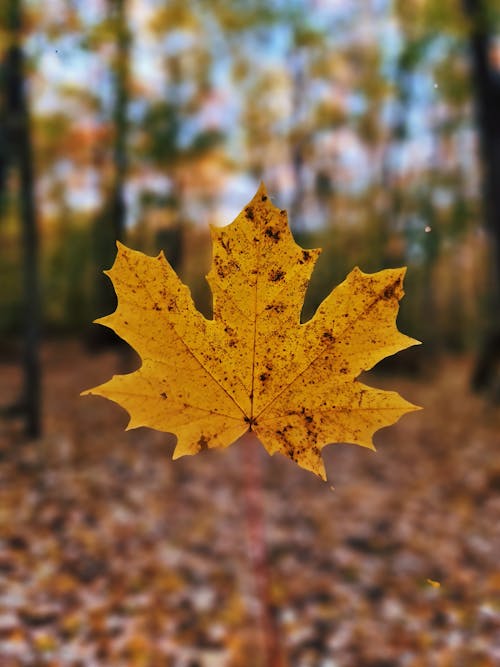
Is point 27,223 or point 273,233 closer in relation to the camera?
point 273,233

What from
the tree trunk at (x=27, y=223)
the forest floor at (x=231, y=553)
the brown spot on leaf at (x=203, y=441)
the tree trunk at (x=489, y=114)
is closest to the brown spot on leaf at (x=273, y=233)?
the brown spot on leaf at (x=203, y=441)

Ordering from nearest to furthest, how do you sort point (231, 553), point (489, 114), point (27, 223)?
point (231, 553)
point (27, 223)
point (489, 114)

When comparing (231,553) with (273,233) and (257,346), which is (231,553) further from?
(273,233)

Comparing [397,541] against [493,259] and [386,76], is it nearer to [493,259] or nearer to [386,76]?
Result: [493,259]

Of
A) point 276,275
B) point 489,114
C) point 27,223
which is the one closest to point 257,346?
point 276,275

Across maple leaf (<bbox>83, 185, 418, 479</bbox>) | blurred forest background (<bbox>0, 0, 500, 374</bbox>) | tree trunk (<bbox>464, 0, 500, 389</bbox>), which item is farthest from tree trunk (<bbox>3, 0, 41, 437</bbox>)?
tree trunk (<bbox>464, 0, 500, 389</bbox>)

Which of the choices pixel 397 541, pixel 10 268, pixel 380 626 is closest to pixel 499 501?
pixel 397 541

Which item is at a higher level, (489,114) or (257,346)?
(489,114)
